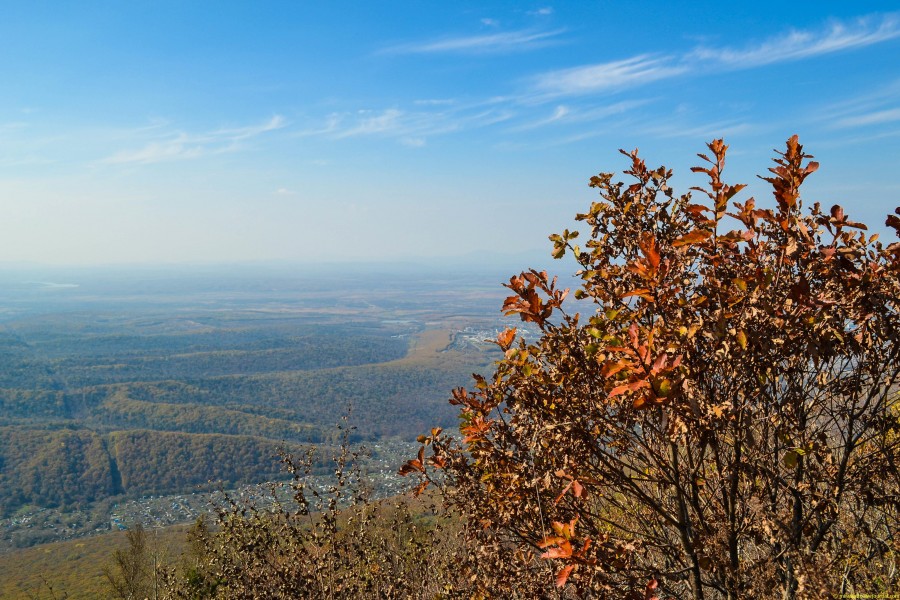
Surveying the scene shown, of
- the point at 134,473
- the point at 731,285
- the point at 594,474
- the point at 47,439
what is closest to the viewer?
the point at 731,285

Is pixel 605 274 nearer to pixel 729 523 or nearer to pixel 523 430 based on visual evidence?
pixel 523 430

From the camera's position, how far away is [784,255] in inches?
89.9

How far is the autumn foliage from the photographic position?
225 cm

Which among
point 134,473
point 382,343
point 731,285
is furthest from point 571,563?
point 382,343

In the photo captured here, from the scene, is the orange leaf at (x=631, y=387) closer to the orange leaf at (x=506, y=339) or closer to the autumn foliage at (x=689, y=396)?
the autumn foliage at (x=689, y=396)

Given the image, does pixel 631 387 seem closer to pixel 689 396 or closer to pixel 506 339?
pixel 689 396

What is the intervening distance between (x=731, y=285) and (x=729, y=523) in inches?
45.1

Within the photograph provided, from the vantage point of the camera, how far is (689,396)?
1995 mm

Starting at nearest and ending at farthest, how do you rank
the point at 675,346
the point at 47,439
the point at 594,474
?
Result: the point at 675,346 < the point at 594,474 < the point at 47,439

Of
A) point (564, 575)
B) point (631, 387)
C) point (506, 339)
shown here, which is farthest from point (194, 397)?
point (631, 387)

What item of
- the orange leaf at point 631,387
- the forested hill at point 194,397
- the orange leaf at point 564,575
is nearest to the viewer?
the orange leaf at point 631,387

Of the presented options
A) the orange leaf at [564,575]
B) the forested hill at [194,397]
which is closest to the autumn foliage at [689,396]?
the orange leaf at [564,575]

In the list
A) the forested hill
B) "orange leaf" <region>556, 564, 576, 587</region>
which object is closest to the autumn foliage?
"orange leaf" <region>556, 564, 576, 587</region>

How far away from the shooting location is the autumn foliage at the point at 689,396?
225 cm
